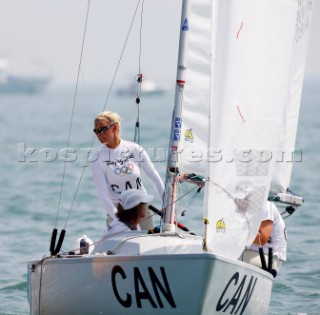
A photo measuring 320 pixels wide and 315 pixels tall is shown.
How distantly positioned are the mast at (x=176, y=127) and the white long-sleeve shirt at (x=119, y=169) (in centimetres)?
32

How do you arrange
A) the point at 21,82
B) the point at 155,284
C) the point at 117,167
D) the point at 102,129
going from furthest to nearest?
1. the point at 21,82
2. the point at 117,167
3. the point at 102,129
4. the point at 155,284

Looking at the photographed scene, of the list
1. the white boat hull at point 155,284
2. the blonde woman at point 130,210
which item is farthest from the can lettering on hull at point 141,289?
the blonde woman at point 130,210

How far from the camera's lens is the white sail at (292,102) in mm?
8172

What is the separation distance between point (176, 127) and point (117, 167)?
22.8 inches

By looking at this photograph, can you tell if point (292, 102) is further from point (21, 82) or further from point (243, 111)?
point (21, 82)

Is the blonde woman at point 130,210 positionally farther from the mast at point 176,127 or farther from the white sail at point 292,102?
the white sail at point 292,102

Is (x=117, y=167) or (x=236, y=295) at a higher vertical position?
(x=117, y=167)

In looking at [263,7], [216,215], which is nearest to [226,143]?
[216,215]

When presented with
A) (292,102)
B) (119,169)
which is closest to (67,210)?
(292,102)

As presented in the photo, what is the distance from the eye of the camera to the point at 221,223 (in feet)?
21.1

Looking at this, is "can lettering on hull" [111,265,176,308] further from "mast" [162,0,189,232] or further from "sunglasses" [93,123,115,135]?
"sunglasses" [93,123,115,135]

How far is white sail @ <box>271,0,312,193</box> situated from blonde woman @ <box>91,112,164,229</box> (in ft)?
3.94

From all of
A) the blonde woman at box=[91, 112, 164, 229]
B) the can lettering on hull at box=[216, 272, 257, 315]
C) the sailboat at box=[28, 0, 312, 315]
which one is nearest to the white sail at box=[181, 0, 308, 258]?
the sailboat at box=[28, 0, 312, 315]

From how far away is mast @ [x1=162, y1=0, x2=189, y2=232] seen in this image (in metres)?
6.98
